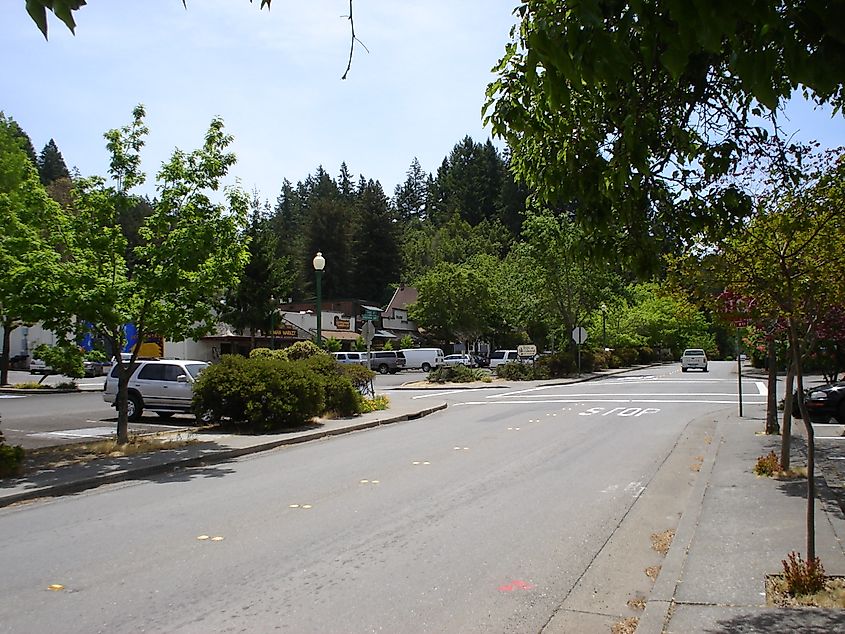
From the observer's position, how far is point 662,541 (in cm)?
779

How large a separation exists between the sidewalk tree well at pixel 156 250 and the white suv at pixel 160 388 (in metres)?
5.65

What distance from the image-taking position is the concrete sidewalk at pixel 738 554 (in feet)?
16.6

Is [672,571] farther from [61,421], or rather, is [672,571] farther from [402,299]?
[402,299]

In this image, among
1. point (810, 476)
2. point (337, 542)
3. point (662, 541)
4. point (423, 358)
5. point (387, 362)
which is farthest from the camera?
point (423, 358)

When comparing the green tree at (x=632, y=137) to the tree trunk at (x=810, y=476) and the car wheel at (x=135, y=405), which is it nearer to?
the tree trunk at (x=810, y=476)

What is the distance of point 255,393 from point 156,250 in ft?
14.6

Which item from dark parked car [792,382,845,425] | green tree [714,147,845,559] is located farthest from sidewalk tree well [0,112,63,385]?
dark parked car [792,382,845,425]

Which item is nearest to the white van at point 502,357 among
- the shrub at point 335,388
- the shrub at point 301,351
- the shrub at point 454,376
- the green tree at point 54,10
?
the shrub at point 454,376

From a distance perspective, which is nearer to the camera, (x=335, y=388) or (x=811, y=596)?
(x=811, y=596)

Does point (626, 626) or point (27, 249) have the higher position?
point (27, 249)

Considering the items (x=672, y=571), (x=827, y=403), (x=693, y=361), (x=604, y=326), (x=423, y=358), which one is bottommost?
(x=672, y=571)

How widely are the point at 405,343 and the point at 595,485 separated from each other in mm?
59563

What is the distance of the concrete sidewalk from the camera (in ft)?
16.6

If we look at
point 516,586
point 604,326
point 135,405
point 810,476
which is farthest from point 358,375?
point 604,326
